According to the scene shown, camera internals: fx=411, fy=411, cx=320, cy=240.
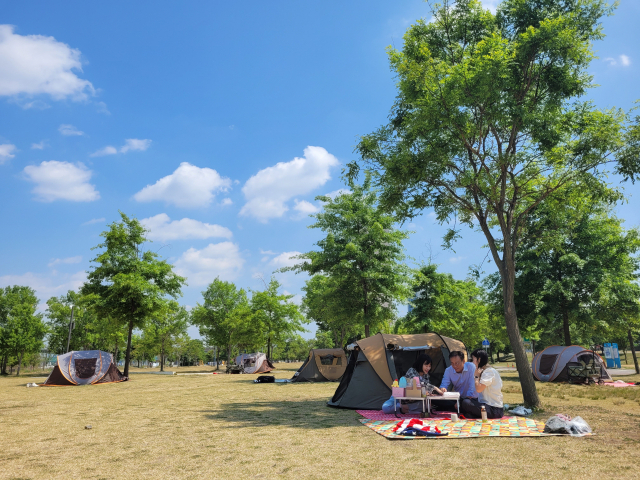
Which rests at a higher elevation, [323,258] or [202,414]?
[323,258]

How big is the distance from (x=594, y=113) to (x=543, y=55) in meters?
2.34

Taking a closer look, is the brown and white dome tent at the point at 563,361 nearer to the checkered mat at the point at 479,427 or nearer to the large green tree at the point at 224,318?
the checkered mat at the point at 479,427

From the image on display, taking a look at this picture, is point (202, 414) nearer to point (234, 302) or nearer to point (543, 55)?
point (543, 55)

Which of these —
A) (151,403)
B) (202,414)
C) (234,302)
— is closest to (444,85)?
(202,414)

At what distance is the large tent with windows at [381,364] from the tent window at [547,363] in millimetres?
11535

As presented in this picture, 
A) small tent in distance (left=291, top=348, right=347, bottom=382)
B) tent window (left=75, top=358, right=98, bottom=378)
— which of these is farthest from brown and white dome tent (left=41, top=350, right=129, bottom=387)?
small tent in distance (left=291, top=348, right=347, bottom=382)

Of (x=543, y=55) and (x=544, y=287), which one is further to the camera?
(x=544, y=287)

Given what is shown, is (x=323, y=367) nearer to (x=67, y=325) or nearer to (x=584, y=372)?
(x=584, y=372)

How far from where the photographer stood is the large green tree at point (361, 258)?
22.5 metres

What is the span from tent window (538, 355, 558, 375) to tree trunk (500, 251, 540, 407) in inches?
455

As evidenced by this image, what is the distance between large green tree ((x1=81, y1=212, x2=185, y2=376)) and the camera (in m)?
25.3

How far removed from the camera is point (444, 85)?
11352mm

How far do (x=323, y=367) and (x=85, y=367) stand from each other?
43.5ft

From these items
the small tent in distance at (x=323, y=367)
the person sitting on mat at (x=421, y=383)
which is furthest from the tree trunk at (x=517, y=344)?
the small tent in distance at (x=323, y=367)
